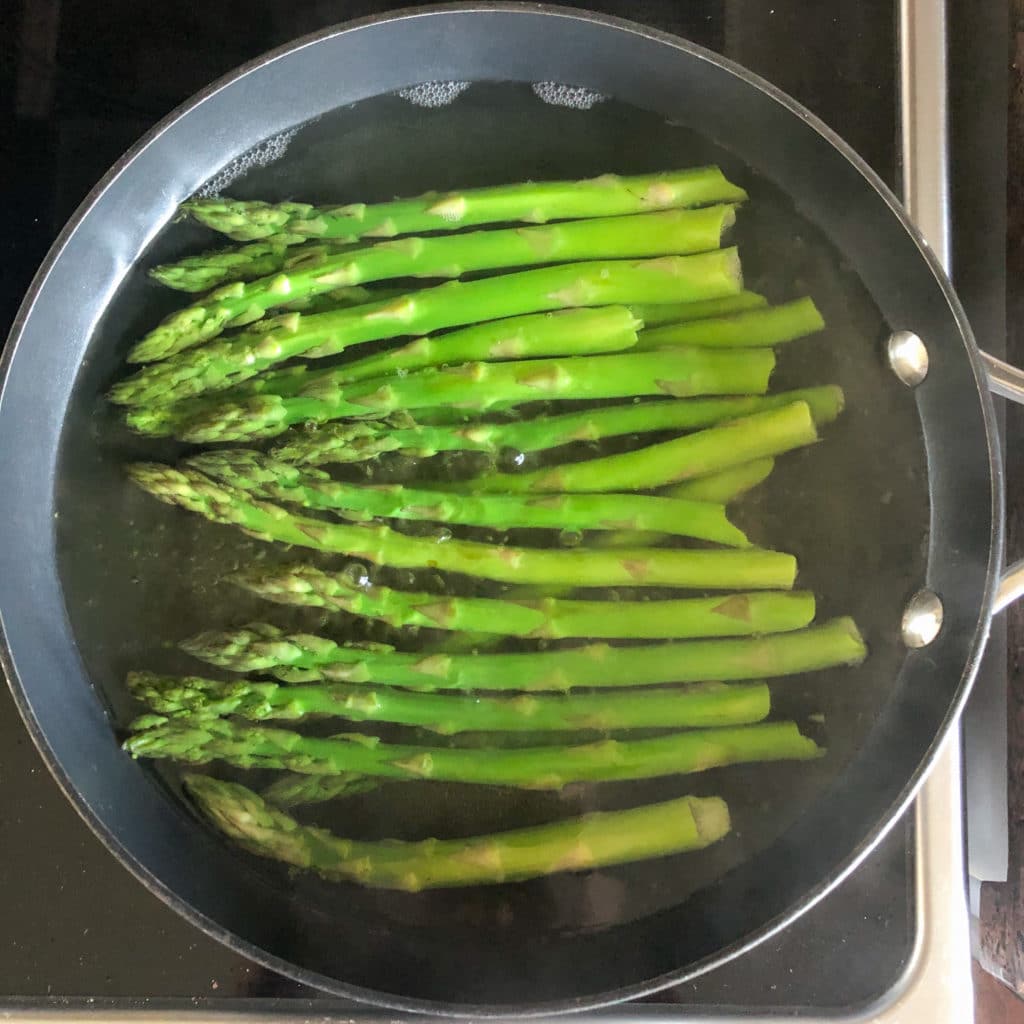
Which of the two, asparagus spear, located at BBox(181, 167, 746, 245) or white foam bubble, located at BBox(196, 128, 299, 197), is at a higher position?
white foam bubble, located at BBox(196, 128, 299, 197)

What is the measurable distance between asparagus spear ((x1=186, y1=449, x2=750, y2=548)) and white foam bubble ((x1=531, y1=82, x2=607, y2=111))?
55cm

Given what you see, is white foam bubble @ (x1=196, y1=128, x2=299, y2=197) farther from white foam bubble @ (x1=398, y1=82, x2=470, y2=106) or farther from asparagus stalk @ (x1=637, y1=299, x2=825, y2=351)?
asparagus stalk @ (x1=637, y1=299, x2=825, y2=351)

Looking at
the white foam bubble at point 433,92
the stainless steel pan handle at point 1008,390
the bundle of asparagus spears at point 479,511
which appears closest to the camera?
the stainless steel pan handle at point 1008,390

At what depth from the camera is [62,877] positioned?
1124mm

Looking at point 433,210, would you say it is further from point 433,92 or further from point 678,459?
point 678,459

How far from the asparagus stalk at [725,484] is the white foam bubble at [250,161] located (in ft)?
2.26

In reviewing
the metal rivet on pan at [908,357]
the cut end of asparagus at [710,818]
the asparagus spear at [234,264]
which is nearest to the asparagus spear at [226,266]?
the asparagus spear at [234,264]

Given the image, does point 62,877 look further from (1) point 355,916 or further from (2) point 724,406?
(2) point 724,406

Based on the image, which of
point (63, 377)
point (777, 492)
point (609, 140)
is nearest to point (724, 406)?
point (777, 492)

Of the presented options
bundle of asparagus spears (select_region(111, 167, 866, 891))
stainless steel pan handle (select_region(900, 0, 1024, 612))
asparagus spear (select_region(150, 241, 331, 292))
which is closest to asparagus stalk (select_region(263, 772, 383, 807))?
bundle of asparagus spears (select_region(111, 167, 866, 891))

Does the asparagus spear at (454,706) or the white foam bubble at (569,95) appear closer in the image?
the asparagus spear at (454,706)

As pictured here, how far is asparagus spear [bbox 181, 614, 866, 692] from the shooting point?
1136mm

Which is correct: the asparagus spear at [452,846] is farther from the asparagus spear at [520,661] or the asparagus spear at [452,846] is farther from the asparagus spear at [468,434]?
the asparagus spear at [468,434]

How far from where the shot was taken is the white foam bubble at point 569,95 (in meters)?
1.25
